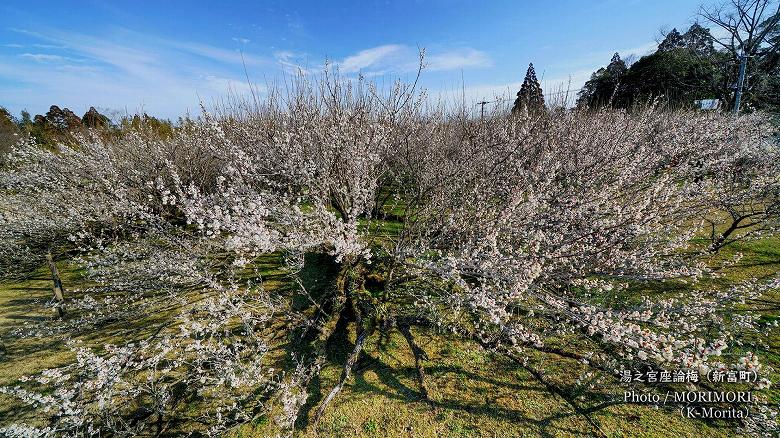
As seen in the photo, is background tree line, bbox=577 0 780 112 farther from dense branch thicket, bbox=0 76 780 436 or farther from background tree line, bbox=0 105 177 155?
background tree line, bbox=0 105 177 155

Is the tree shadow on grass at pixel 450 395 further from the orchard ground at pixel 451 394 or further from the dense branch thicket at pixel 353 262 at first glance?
the dense branch thicket at pixel 353 262

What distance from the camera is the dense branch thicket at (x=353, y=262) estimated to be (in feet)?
9.94

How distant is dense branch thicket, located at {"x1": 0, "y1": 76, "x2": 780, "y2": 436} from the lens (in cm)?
303

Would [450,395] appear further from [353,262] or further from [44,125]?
[44,125]

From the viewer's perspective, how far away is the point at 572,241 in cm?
386

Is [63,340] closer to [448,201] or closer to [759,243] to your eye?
[448,201]

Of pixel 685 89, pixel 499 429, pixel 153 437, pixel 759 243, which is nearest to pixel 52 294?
pixel 153 437

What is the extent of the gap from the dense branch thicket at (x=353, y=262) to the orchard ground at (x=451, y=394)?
0.24 meters

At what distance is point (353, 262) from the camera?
194 inches

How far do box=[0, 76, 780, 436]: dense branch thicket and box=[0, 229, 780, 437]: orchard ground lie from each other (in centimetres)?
24

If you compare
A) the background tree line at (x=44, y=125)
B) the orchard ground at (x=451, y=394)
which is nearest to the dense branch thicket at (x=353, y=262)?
the orchard ground at (x=451, y=394)

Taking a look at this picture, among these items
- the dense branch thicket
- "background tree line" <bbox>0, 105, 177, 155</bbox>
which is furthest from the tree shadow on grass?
"background tree line" <bbox>0, 105, 177, 155</bbox>

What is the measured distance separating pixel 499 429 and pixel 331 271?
12.8 feet

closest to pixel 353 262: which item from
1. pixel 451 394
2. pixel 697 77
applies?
pixel 451 394
